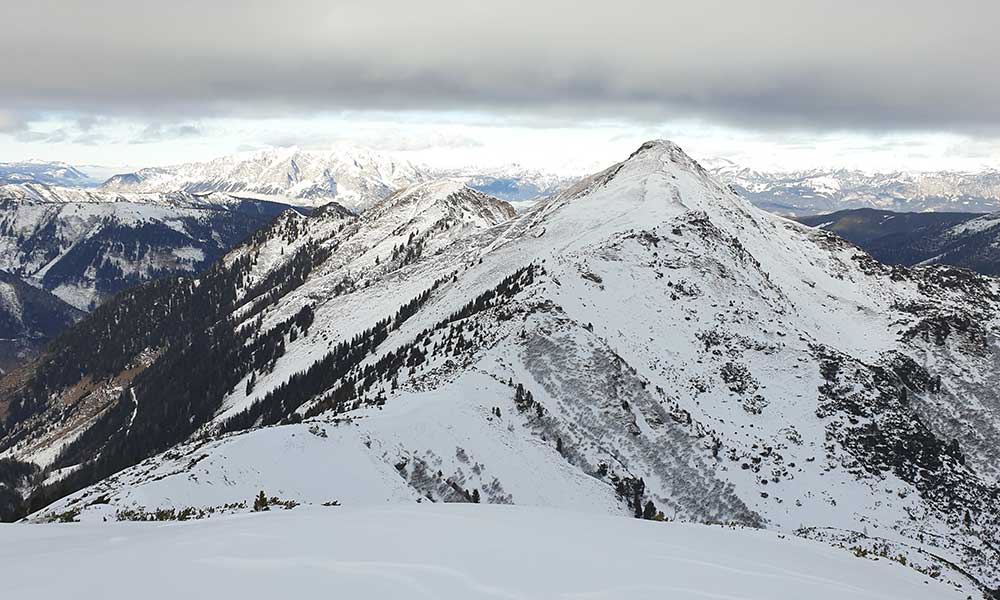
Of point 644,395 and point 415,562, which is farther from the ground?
point 415,562

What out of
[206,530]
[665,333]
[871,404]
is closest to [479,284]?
[665,333]

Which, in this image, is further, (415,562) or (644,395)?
(644,395)

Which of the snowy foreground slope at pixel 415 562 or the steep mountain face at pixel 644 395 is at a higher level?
the snowy foreground slope at pixel 415 562

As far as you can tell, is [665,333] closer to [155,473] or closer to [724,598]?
[155,473]

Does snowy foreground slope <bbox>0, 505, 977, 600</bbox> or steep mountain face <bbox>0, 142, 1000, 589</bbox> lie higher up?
snowy foreground slope <bbox>0, 505, 977, 600</bbox>

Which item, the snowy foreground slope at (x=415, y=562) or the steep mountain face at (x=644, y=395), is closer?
the snowy foreground slope at (x=415, y=562)
